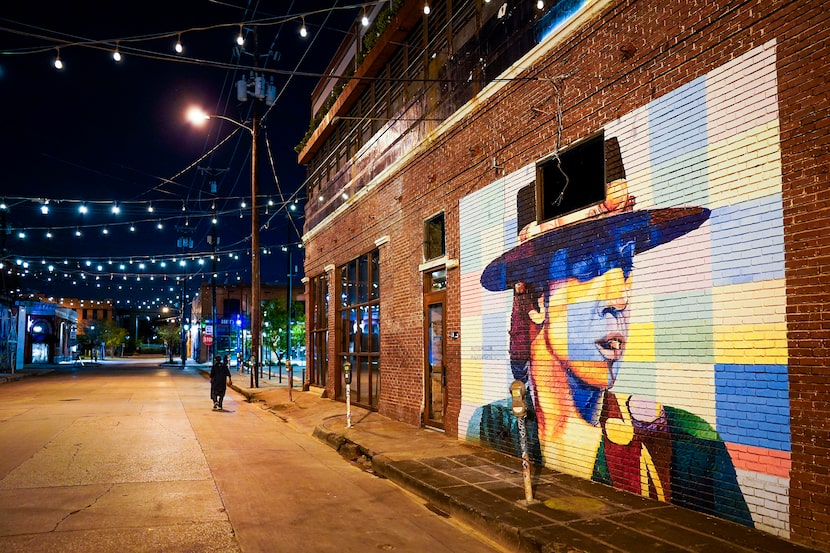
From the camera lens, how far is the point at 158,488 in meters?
7.86

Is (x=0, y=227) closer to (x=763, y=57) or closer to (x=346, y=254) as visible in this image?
(x=346, y=254)

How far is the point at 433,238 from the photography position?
42.4ft

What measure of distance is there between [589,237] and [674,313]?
1661mm

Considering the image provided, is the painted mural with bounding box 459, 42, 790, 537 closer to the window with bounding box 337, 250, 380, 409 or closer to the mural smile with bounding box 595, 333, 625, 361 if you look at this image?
the mural smile with bounding box 595, 333, 625, 361

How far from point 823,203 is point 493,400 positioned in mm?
5851

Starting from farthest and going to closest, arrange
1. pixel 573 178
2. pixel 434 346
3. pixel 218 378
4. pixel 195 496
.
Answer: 1. pixel 218 378
2. pixel 434 346
3. pixel 573 178
4. pixel 195 496

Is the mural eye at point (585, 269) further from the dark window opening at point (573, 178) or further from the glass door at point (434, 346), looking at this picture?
the glass door at point (434, 346)

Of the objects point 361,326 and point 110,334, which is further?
point 110,334

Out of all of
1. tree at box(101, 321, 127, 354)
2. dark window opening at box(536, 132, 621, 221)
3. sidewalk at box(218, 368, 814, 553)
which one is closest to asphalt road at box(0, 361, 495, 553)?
sidewalk at box(218, 368, 814, 553)

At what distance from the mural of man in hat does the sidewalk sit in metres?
0.25

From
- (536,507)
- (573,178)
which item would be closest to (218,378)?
(573,178)

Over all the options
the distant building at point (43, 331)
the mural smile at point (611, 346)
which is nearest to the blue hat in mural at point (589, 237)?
the mural smile at point (611, 346)

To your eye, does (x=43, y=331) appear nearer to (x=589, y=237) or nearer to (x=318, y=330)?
(x=318, y=330)

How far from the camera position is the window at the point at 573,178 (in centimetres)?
808
